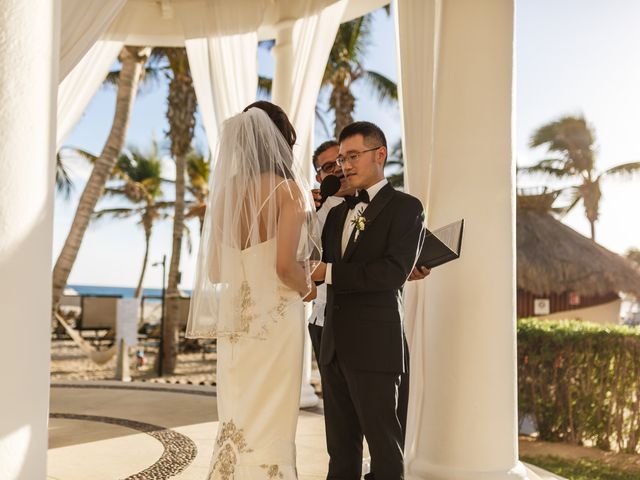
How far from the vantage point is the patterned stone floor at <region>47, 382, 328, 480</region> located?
14.9 ft

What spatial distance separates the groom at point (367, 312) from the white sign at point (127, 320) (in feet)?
31.3

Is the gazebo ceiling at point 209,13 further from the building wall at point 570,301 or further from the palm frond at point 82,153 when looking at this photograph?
the palm frond at point 82,153

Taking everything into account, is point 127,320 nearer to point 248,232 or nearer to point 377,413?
point 248,232

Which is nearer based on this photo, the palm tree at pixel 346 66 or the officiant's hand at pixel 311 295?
the officiant's hand at pixel 311 295

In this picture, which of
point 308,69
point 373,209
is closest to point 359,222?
point 373,209

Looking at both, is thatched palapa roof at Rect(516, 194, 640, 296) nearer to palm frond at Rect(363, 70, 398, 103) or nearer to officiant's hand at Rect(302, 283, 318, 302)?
palm frond at Rect(363, 70, 398, 103)

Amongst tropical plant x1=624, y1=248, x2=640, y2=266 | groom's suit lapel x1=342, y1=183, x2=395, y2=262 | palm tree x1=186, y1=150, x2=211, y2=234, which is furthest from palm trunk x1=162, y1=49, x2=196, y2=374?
tropical plant x1=624, y1=248, x2=640, y2=266

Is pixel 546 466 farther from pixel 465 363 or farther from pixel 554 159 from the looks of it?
pixel 554 159

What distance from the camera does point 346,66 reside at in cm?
1858

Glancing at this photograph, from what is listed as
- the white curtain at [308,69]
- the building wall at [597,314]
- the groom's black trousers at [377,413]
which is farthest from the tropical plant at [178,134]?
the groom's black trousers at [377,413]

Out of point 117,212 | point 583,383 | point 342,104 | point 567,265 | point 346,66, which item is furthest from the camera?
point 117,212

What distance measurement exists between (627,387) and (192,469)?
17.5 ft

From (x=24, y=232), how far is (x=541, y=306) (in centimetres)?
2156

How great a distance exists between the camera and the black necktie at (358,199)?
322 cm
